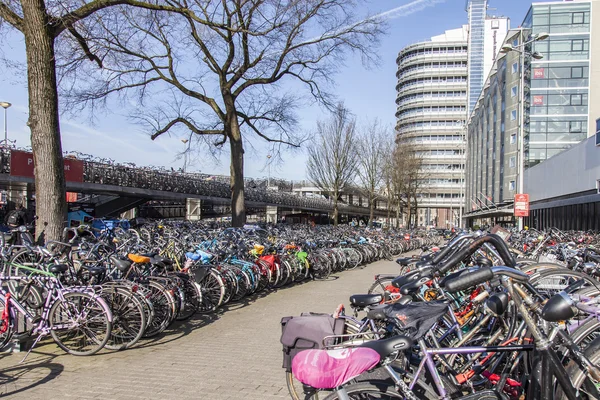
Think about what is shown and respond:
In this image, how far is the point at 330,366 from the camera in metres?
2.00

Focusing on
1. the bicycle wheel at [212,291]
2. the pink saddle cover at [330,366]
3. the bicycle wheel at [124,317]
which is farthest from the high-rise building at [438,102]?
the pink saddle cover at [330,366]

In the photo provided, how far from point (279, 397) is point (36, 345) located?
113 inches

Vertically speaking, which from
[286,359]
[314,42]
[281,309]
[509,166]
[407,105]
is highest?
[407,105]

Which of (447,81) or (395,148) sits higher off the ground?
(447,81)

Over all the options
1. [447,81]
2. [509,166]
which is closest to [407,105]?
[447,81]

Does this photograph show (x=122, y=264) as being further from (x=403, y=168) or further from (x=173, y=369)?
(x=403, y=168)

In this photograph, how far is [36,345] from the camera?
5012mm

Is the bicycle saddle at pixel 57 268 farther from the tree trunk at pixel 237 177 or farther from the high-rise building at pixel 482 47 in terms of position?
the high-rise building at pixel 482 47

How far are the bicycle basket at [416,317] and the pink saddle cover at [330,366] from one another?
16.9 inches

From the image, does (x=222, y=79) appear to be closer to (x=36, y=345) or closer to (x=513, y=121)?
(x=36, y=345)

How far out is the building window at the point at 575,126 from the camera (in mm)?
32406

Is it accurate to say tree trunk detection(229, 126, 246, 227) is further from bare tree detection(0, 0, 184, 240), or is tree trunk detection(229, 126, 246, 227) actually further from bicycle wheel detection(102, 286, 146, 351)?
bicycle wheel detection(102, 286, 146, 351)

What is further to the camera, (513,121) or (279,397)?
(513,121)

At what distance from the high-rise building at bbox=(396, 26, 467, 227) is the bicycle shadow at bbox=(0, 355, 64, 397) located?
3091 inches
